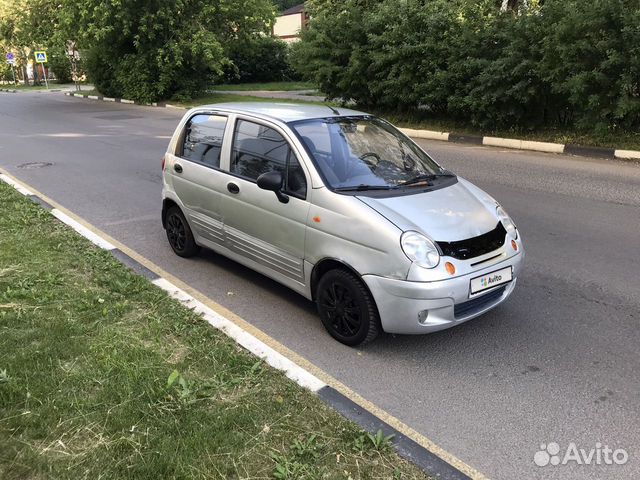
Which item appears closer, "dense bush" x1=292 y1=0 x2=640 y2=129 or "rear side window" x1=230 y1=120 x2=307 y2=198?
"rear side window" x1=230 y1=120 x2=307 y2=198

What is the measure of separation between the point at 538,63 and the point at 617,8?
186 centimetres

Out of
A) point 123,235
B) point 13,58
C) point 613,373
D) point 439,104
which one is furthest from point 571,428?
point 13,58

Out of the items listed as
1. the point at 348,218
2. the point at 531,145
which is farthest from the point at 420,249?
the point at 531,145

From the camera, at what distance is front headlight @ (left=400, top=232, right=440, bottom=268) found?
361cm

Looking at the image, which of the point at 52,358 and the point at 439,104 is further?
the point at 439,104

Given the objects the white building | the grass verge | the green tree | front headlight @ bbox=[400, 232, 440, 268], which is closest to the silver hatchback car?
front headlight @ bbox=[400, 232, 440, 268]

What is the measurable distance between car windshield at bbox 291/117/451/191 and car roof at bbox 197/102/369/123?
11 cm

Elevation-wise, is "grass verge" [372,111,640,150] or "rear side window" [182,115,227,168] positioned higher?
"rear side window" [182,115,227,168]

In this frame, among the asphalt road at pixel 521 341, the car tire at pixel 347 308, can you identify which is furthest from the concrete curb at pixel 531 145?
the car tire at pixel 347 308

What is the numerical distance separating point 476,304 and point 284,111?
236cm

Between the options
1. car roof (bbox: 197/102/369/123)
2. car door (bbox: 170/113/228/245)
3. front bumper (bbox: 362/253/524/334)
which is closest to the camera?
front bumper (bbox: 362/253/524/334)

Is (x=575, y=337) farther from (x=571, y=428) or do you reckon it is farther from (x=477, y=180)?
(x=477, y=180)

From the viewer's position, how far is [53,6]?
2870cm

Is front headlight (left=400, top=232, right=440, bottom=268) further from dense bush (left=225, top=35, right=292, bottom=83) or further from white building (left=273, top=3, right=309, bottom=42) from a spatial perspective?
white building (left=273, top=3, right=309, bottom=42)
